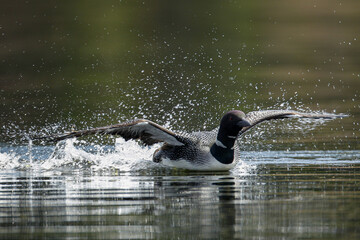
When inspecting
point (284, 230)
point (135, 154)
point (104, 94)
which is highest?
point (104, 94)

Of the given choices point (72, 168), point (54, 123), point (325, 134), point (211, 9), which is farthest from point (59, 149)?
point (211, 9)

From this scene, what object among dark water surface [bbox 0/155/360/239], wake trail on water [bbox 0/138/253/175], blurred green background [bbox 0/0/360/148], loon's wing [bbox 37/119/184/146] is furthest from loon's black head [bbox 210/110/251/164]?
blurred green background [bbox 0/0/360/148]

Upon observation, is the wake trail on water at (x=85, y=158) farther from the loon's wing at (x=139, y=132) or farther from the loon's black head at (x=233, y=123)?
the loon's black head at (x=233, y=123)

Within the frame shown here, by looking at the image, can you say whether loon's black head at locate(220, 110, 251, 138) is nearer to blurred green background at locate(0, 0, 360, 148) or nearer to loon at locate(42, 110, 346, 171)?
loon at locate(42, 110, 346, 171)

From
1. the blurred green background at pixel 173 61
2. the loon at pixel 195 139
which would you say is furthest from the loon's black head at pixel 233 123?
the blurred green background at pixel 173 61

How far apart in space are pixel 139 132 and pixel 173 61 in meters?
11.3

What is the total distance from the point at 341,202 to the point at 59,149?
5556 mm

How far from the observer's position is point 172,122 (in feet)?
50.6

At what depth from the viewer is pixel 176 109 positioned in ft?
54.6

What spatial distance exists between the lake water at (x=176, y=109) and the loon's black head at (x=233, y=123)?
0.51 m

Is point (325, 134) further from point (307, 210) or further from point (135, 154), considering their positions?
point (307, 210)

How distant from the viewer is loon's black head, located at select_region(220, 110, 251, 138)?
1114 cm

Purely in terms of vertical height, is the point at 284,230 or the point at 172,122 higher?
the point at 172,122

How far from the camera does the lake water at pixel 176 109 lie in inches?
295
